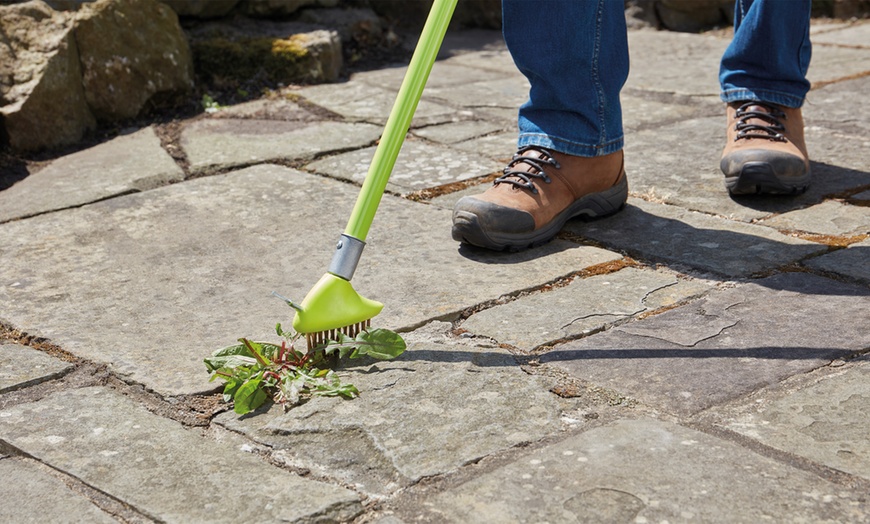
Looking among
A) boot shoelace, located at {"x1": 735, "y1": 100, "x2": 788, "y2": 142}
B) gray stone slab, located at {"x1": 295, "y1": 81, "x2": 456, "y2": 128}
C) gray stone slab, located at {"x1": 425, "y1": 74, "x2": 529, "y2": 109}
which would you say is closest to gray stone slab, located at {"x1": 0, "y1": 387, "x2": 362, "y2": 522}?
boot shoelace, located at {"x1": 735, "y1": 100, "x2": 788, "y2": 142}

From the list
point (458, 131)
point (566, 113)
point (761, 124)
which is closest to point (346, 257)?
point (566, 113)

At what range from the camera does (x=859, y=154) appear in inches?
105

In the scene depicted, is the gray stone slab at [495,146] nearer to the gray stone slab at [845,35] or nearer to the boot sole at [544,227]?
the boot sole at [544,227]

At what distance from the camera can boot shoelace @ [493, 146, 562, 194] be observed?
222cm

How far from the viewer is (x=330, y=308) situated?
62.4 inches

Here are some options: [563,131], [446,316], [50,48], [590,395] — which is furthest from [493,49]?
[590,395]

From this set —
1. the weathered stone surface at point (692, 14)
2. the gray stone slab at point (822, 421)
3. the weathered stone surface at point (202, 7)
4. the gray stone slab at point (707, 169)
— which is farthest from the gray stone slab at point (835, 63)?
the gray stone slab at point (822, 421)

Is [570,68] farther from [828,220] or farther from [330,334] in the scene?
[330,334]

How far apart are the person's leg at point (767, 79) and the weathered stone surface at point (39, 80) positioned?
1.89 metres

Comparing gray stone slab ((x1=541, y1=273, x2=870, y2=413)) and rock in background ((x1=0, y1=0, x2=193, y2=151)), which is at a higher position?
rock in background ((x1=0, y1=0, x2=193, y2=151))

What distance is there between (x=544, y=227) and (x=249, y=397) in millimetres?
891

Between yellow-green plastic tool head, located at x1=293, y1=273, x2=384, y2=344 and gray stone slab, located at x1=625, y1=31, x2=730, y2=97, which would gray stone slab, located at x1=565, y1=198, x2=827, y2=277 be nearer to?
yellow-green plastic tool head, located at x1=293, y1=273, x2=384, y2=344

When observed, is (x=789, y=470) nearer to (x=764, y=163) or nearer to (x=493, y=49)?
(x=764, y=163)

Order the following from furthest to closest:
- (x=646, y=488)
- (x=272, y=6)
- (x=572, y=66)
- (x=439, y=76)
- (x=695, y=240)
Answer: (x=272, y=6) → (x=439, y=76) → (x=572, y=66) → (x=695, y=240) → (x=646, y=488)
